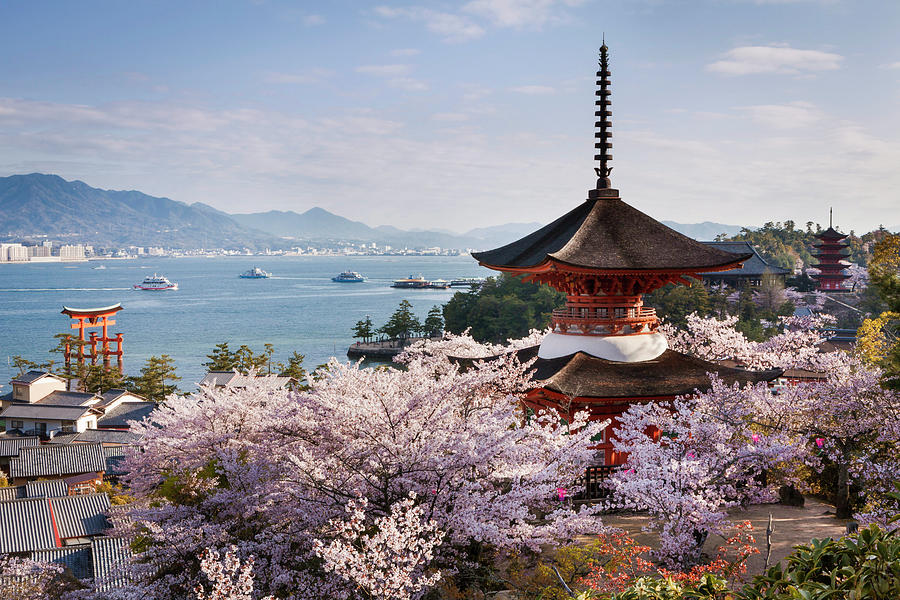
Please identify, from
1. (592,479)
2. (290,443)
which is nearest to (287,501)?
(290,443)

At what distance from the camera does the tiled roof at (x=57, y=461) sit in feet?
97.0

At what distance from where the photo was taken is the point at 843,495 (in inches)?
425

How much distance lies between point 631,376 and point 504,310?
161 ft

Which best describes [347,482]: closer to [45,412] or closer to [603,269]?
[603,269]

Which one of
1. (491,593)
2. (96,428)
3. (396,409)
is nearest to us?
(491,593)

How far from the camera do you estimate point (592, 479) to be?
11.7 meters

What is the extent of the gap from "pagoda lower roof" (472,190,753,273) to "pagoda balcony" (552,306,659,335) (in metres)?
1.19

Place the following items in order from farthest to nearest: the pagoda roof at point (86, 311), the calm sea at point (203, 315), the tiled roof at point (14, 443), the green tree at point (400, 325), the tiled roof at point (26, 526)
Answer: the calm sea at point (203, 315), the green tree at point (400, 325), the pagoda roof at point (86, 311), the tiled roof at point (14, 443), the tiled roof at point (26, 526)

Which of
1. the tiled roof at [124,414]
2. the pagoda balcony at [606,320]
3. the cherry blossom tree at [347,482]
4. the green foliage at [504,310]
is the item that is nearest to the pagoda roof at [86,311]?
the tiled roof at [124,414]

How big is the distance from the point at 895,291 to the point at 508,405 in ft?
21.1

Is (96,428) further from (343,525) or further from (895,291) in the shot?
(895,291)

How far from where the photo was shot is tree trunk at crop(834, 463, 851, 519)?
10.8 m

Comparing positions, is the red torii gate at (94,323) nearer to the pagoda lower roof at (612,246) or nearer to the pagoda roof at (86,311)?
the pagoda roof at (86,311)

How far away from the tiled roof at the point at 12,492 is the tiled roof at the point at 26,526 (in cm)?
289
